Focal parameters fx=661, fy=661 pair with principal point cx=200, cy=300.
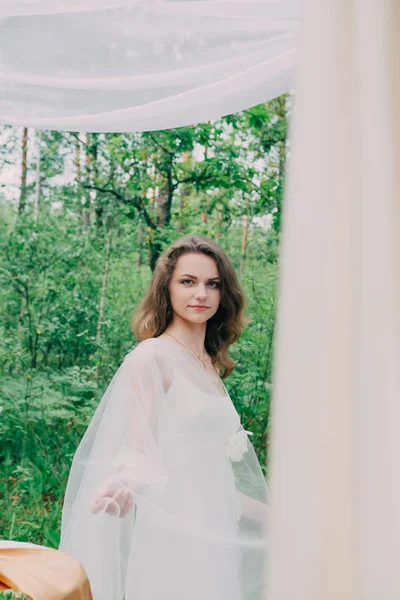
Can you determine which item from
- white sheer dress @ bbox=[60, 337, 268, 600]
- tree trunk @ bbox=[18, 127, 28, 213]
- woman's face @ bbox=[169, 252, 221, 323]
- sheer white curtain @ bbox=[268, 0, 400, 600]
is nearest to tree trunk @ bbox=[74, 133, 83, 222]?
tree trunk @ bbox=[18, 127, 28, 213]

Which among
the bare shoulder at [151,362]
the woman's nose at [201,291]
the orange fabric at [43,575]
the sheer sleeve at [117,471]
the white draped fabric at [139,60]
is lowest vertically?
the orange fabric at [43,575]

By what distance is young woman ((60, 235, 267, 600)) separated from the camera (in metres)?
1.94

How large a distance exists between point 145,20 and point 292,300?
4.45 feet

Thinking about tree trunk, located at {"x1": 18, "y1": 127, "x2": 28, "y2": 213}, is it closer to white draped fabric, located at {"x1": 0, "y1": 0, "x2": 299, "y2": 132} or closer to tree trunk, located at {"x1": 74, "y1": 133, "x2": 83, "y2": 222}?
tree trunk, located at {"x1": 74, "y1": 133, "x2": 83, "y2": 222}

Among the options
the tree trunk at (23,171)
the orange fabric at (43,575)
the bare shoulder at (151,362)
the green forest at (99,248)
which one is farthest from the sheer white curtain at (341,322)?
the tree trunk at (23,171)

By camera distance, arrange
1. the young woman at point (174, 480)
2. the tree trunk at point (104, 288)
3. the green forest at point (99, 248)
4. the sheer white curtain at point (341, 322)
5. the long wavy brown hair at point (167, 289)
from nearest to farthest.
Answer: the sheer white curtain at point (341, 322)
the young woman at point (174, 480)
the long wavy brown hair at point (167, 289)
the green forest at point (99, 248)
the tree trunk at point (104, 288)

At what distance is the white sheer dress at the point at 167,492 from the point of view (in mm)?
1941

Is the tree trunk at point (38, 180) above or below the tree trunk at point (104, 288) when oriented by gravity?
above

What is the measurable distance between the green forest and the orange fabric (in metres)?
2.85

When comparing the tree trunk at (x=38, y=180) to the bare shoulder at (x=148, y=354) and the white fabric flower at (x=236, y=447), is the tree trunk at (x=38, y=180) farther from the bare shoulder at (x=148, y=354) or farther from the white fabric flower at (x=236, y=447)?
the white fabric flower at (x=236, y=447)

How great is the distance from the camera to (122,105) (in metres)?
2.35

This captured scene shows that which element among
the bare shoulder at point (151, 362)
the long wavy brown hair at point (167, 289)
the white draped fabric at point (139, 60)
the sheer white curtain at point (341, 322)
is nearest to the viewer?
the sheer white curtain at point (341, 322)

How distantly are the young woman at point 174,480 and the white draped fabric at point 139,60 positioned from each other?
1.88ft

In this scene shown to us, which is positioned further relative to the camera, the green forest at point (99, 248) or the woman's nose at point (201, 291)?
the green forest at point (99, 248)
